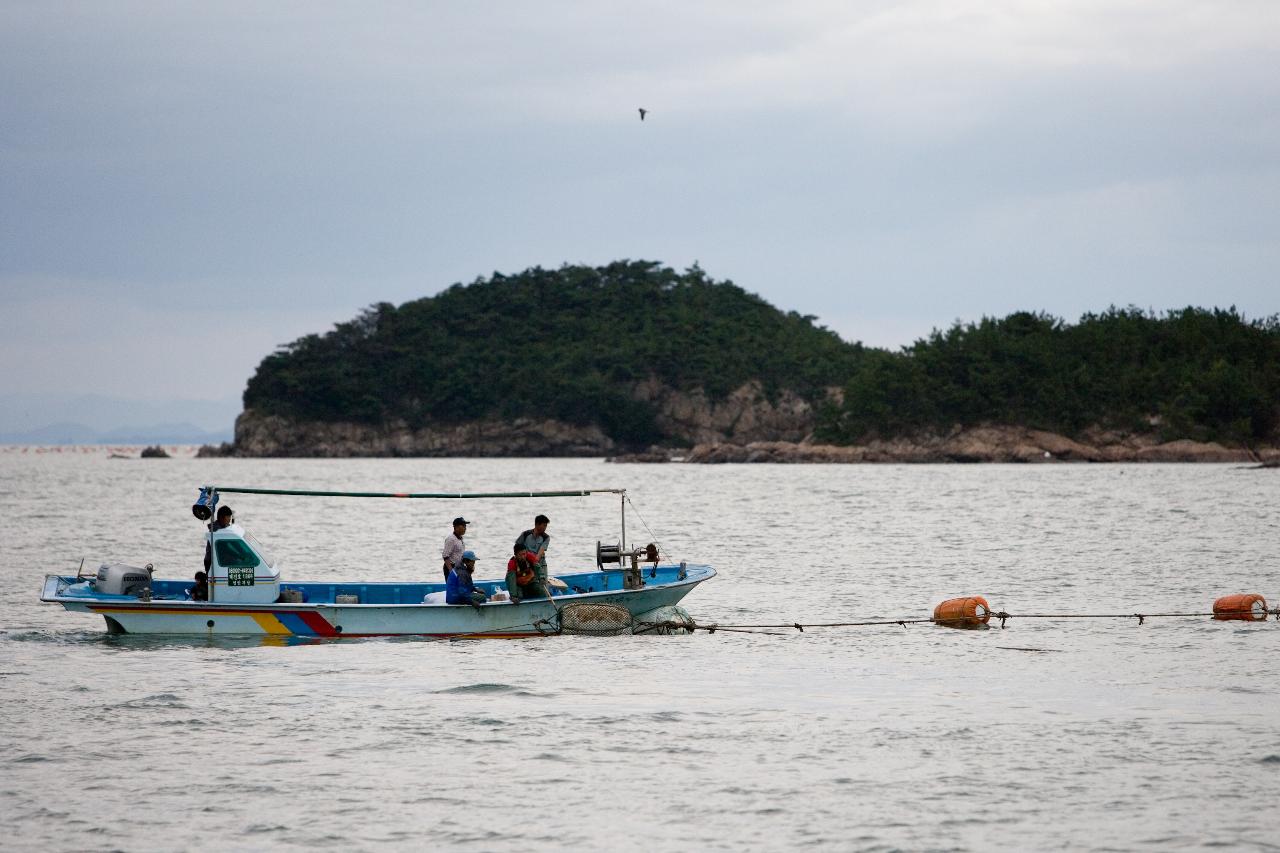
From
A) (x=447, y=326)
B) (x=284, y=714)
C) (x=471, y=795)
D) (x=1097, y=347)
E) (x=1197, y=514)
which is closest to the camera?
(x=471, y=795)

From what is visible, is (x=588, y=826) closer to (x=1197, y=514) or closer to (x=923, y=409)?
(x=1197, y=514)

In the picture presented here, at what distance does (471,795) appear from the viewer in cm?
1335

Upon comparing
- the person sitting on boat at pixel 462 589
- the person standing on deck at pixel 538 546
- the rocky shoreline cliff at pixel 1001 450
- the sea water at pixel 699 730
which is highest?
the rocky shoreline cliff at pixel 1001 450

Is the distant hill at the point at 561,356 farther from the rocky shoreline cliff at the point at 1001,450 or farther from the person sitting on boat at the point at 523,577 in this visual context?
the person sitting on boat at the point at 523,577

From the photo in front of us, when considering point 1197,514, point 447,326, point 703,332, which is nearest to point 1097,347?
point 703,332

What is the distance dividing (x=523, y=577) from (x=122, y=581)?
20.1 ft

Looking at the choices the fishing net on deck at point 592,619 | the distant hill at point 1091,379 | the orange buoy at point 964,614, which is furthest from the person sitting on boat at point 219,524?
the distant hill at point 1091,379

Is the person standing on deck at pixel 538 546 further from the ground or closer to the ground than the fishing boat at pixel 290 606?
further from the ground

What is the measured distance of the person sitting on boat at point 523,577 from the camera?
22.1 meters

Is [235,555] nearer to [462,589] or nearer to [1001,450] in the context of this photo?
[462,589]

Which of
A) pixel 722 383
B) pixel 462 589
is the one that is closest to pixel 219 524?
pixel 462 589

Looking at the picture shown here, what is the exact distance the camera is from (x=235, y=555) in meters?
21.8

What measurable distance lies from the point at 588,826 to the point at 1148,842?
4562mm

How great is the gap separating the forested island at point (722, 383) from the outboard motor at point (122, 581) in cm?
10210
